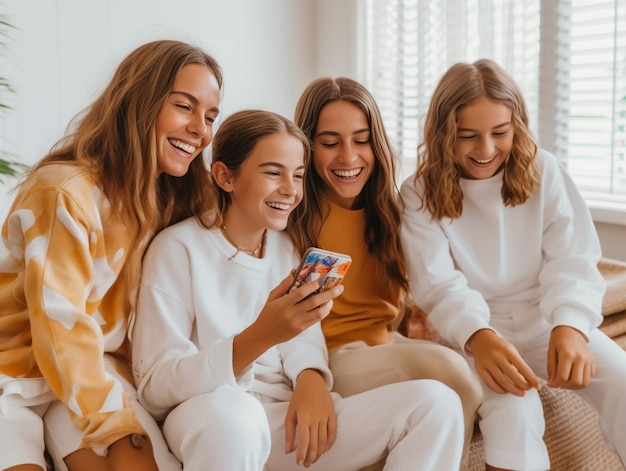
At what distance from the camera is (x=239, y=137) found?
61.1 inches

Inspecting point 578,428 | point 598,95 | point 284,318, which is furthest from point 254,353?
point 598,95

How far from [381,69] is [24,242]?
6.95 feet

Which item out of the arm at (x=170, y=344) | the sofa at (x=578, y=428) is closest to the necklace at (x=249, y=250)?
the arm at (x=170, y=344)

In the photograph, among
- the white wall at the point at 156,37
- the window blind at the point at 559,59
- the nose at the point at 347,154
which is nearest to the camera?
the nose at the point at 347,154

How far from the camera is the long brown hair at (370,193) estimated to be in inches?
66.4

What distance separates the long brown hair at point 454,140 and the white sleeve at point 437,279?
35 millimetres

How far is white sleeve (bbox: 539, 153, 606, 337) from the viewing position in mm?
1605

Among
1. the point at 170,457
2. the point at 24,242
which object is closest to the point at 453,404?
the point at 170,457

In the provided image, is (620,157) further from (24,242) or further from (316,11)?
(24,242)

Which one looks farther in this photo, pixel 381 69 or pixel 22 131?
pixel 381 69

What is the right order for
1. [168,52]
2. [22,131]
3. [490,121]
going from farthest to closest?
[22,131]
[490,121]
[168,52]

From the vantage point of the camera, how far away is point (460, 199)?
5.72 ft

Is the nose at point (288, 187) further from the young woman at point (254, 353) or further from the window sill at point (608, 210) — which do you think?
the window sill at point (608, 210)

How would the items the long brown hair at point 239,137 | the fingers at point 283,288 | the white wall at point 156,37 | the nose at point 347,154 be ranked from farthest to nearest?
the white wall at point 156,37, the nose at point 347,154, the long brown hair at point 239,137, the fingers at point 283,288
